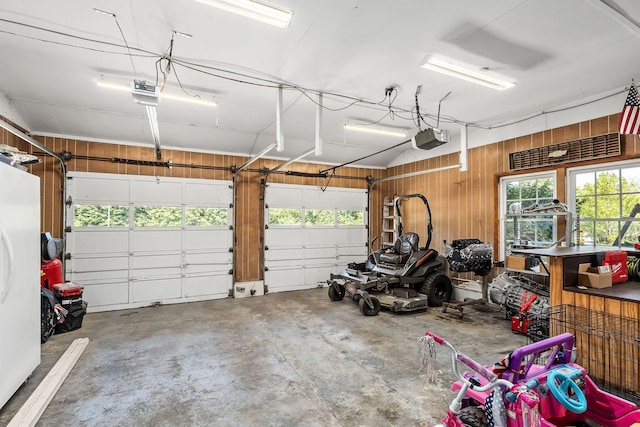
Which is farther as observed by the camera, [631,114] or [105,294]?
[105,294]

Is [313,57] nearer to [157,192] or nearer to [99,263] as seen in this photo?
[157,192]

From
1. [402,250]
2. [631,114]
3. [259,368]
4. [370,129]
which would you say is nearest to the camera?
[259,368]

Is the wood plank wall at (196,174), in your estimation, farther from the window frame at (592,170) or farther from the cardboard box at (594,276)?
the cardboard box at (594,276)

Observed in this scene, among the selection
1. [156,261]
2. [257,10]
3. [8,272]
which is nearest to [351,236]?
[156,261]

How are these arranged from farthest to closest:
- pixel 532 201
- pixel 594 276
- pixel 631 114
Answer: pixel 532 201 < pixel 631 114 < pixel 594 276

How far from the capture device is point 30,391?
289 cm

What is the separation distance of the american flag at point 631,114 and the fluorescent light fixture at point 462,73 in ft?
4.48

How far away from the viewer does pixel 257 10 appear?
2.56 meters

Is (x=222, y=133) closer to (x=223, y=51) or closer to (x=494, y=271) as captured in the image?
(x=223, y=51)

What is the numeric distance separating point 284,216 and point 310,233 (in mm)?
778

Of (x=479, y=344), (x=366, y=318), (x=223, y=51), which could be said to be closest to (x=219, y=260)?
(x=366, y=318)

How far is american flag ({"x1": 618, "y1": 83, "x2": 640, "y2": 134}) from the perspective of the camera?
12.4 feet

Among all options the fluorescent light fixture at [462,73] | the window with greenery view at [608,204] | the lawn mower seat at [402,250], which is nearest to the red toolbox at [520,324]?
the window with greenery view at [608,204]

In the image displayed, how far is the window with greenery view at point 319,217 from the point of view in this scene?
7.61 m
